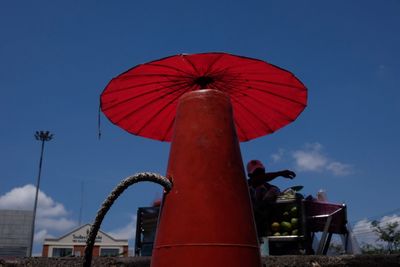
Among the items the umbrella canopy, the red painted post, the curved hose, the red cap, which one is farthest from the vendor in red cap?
the curved hose

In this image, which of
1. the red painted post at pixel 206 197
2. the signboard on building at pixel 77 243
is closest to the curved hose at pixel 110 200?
the red painted post at pixel 206 197

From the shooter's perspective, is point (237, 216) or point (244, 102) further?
point (244, 102)

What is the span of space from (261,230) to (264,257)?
82 cm

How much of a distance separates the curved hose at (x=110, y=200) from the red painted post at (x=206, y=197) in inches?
6.2

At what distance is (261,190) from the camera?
3.98 m

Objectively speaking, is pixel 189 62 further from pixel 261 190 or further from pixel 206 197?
pixel 261 190

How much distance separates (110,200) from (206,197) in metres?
0.45

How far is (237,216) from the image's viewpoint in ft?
6.98

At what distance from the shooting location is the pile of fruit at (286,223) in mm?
3617

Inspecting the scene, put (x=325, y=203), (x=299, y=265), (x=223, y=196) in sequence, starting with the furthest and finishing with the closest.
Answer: (x=325, y=203)
(x=299, y=265)
(x=223, y=196)

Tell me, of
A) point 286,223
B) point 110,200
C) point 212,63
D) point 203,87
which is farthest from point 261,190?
point 110,200

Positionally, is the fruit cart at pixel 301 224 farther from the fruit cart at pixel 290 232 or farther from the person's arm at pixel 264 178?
the person's arm at pixel 264 178

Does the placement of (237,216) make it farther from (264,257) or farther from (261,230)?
(261,230)

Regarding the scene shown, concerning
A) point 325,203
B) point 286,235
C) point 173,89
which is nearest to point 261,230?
point 286,235
